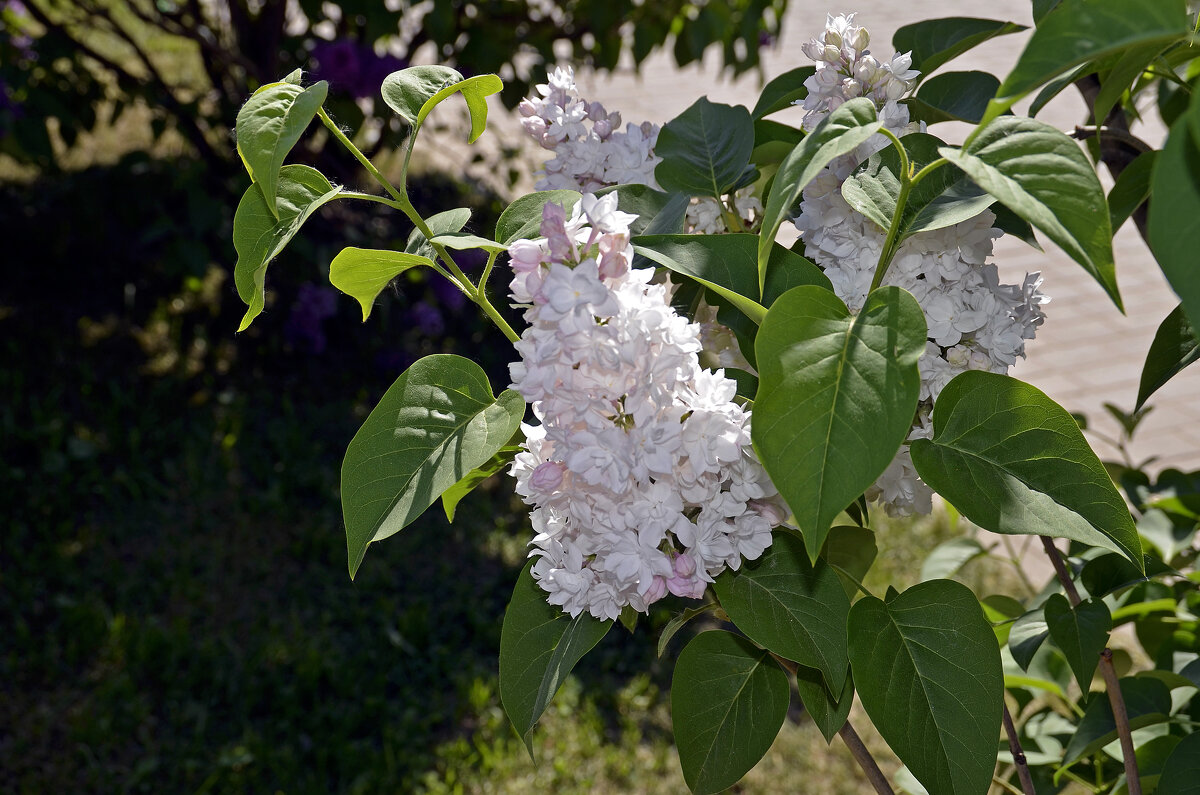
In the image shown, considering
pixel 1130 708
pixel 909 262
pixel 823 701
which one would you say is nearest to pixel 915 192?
pixel 909 262

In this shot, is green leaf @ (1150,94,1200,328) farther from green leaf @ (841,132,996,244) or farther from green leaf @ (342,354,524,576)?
green leaf @ (342,354,524,576)

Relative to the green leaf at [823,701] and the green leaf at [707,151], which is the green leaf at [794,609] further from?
the green leaf at [707,151]

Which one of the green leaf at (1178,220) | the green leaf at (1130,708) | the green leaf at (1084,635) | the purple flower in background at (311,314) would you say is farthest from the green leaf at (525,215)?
the purple flower in background at (311,314)

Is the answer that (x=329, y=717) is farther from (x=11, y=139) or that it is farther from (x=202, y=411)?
(x=11, y=139)

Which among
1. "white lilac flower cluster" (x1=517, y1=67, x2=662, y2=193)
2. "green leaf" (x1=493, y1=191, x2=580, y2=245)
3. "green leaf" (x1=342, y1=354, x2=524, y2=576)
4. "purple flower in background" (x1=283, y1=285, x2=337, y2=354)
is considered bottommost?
"purple flower in background" (x1=283, y1=285, x2=337, y2=354)

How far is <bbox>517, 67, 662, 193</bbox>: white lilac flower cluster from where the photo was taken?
95 cm

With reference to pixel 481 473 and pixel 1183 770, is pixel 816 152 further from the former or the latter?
pixel 1183 770

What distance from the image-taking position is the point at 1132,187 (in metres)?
0.89

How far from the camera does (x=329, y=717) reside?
2318mm

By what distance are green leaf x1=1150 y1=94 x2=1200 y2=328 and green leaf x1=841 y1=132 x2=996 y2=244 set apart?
223mm

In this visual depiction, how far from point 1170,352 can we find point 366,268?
0.61 metres

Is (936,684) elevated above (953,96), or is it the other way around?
(953,96)

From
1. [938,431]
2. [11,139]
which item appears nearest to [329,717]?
[938,431]

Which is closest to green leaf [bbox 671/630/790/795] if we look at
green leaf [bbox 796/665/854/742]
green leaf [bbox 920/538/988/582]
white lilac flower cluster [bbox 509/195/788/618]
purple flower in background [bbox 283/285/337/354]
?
green leaf [bbox 796/665/854/742]
